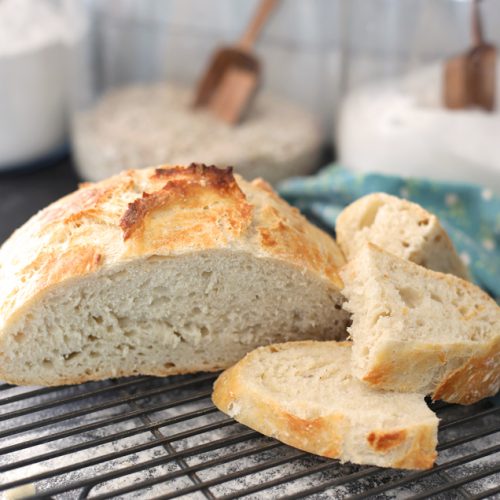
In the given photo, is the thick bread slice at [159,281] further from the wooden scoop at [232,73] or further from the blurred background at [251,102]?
the wooden scoop at [232,73]

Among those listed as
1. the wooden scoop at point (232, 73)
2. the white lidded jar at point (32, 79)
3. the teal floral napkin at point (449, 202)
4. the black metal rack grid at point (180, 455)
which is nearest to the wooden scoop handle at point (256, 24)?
the wooden scoop at point (232, 73)

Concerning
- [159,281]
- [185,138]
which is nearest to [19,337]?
[159,281]

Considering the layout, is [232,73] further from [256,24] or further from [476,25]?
[476,25]

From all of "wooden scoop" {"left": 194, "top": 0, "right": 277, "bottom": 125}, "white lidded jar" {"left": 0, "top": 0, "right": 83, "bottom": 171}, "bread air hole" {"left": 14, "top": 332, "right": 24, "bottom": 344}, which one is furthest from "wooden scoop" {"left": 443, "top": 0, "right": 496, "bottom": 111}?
"bread air hole" {"left": 14, "top": 332, "right": 24, "bottom": 344}

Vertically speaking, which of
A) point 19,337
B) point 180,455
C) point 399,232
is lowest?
point 180,455

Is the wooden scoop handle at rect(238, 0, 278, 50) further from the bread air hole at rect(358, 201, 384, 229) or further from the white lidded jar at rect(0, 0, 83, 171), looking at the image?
the bread air hole at rect(358, 201, 384, 229)

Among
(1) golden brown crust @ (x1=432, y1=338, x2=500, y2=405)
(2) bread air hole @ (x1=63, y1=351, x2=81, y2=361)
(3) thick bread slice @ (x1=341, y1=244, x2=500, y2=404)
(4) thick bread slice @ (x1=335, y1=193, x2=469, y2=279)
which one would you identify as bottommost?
(1) golden brown crust @ (x1=432, y1=338, x2=500, y2=405)

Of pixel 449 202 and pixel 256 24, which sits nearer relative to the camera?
pixel 449 202
